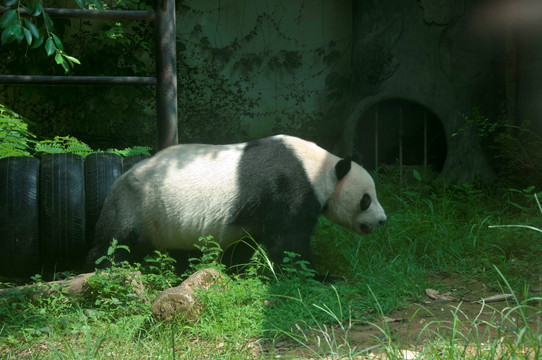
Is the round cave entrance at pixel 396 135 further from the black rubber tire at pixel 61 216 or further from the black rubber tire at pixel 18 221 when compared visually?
the black rubber tire at pixel 18 221

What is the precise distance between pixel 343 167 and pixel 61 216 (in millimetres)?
2447

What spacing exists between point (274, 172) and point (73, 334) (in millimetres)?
2053

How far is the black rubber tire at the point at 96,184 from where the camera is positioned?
5.14 m

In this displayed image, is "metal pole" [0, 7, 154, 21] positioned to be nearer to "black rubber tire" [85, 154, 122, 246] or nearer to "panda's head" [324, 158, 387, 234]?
"black rubber tire" [85, 154, 122, 246]

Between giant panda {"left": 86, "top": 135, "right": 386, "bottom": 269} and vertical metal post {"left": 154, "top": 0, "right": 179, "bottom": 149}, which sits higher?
vertical metal post {"left": 154, "top": 0, "right": 179, "bottom": 149}

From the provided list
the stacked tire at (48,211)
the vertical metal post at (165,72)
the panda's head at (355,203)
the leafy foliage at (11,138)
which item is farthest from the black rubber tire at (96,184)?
the panda's head at (355,203)

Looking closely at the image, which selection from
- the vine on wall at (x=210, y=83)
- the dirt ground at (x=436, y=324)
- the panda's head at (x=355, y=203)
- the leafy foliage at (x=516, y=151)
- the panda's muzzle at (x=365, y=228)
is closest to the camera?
the dirt ground at (x=436, y=324)

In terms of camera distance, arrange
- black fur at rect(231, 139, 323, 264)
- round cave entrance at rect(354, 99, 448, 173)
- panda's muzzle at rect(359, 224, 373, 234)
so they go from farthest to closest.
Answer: round cave entrance at rect(354, 99, 448, 173) < panda's muzzle at rect(359, 224, 373, 234) < black fur at rect(231, 139, 323, 264)

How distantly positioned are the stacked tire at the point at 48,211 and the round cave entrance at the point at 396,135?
478 cm

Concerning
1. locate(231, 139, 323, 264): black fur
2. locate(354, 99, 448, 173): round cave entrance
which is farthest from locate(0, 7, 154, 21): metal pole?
locate(354, 99, 448, 173): round cave entrance

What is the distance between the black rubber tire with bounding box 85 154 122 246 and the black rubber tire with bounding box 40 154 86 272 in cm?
7

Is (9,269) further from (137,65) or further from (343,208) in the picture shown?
(137,65)

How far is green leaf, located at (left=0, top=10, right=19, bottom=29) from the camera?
2.63m

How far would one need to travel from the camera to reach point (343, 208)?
4.99 m
